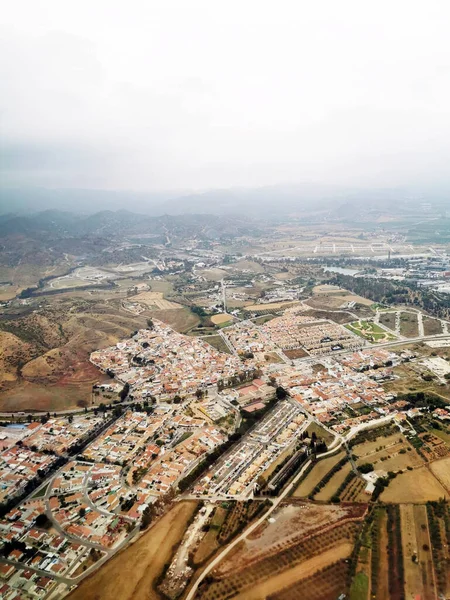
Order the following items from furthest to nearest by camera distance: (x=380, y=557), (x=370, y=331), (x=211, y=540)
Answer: (x=370, y=331)
(x=211, y=540)
(x=380, y=557)

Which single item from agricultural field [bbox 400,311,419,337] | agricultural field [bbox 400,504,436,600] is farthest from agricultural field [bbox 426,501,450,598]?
agricultural field [bbox 400,311,419,337]

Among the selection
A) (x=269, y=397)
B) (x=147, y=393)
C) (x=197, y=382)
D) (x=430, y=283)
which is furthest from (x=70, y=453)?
(x=430, y=283)

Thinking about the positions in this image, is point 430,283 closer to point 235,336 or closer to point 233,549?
point 235,336

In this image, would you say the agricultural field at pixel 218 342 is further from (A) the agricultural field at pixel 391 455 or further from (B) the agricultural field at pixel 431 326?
(B) the agricultural field at pixel 431 326

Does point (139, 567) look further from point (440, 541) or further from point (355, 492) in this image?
point (440, 541)

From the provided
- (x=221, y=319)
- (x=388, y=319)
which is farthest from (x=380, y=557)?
(x=221, y=319)

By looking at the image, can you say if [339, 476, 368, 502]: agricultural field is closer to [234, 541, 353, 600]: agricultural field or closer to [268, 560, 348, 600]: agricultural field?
[234, 541, 353, 600]: agricultural field
